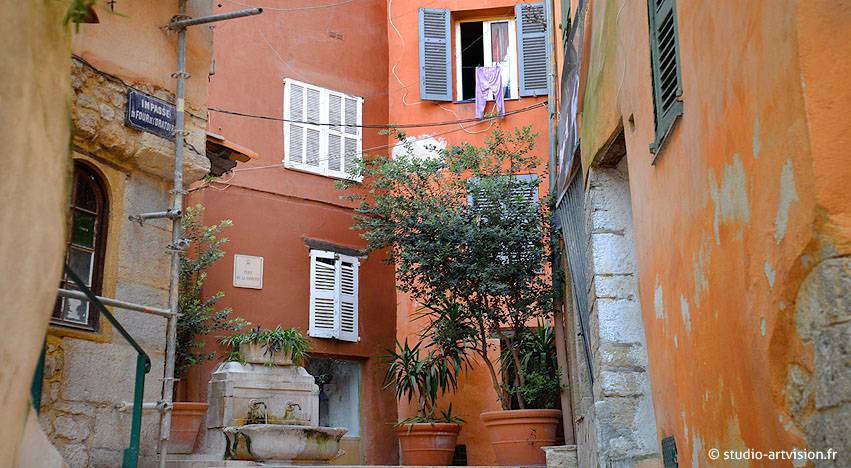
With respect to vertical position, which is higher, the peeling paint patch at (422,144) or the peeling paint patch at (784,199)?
the peeling paint patch at (422,144)

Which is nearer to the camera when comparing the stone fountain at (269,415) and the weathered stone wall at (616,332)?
the weathered stone wall at (616,332)

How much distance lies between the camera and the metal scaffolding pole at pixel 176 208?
6.80 m

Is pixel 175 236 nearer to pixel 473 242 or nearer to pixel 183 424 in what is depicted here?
pixel 183 424

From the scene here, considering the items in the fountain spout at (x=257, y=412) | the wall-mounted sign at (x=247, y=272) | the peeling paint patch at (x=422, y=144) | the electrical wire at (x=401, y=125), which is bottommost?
the fountain spout at (x=257, y=412)

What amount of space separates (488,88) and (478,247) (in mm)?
4628

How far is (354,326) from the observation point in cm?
1393

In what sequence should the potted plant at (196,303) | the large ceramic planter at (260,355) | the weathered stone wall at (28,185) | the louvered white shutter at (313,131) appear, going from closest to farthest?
the weathered stone wall at (28,185) → the large ceramic planter at (260,355) → the potted plant at (196,303) → the louvered white shutter at (313,131)

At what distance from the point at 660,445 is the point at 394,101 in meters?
10.8

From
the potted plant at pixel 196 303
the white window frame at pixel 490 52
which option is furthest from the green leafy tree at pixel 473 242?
the white window frame at pixel 490 52

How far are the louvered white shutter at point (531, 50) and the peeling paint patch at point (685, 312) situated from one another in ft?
34.0

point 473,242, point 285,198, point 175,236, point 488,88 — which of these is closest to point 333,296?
point 285,198

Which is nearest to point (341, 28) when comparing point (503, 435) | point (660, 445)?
point (503, 435)

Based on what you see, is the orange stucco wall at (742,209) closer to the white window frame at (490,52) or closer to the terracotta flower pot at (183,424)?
the terracotta flower pot at (183,424)

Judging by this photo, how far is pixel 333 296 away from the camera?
540 inches
